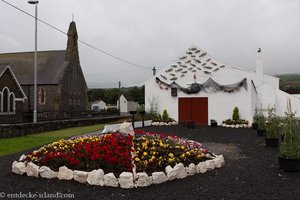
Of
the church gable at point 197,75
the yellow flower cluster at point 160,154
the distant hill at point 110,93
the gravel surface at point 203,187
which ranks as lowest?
the gravel surface at point 203,187

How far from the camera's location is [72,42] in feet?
179

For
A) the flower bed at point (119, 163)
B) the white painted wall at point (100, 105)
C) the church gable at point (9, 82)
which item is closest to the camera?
the flower bed at point (119, 163)

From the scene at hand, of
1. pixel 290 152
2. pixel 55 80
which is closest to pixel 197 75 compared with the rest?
pixel 290 152

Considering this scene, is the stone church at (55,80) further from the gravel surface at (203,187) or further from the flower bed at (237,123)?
the gravel surface at (203,187)

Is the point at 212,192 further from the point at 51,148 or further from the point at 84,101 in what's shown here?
the point at 84,101

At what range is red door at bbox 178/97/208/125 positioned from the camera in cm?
2548

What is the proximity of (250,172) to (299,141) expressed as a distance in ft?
6.27

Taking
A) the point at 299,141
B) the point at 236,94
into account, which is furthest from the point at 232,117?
the point at 299,141

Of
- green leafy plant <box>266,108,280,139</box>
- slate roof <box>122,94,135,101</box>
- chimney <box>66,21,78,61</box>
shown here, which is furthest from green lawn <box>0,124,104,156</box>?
slate roof <box>122,94,135,101</box>

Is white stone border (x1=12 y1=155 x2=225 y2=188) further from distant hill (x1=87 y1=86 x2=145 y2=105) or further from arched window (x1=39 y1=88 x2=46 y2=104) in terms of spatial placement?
distant hill (x1=87 y1=86 x2=145 y2=105)

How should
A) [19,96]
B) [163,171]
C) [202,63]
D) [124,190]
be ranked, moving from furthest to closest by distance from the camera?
[19,96], [202,63], [163,171], [124,190]

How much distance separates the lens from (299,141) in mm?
8641

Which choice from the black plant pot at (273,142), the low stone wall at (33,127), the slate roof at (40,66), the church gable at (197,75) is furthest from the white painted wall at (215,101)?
the slate roof at (40,66)

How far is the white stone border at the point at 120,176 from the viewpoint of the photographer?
6.83m
